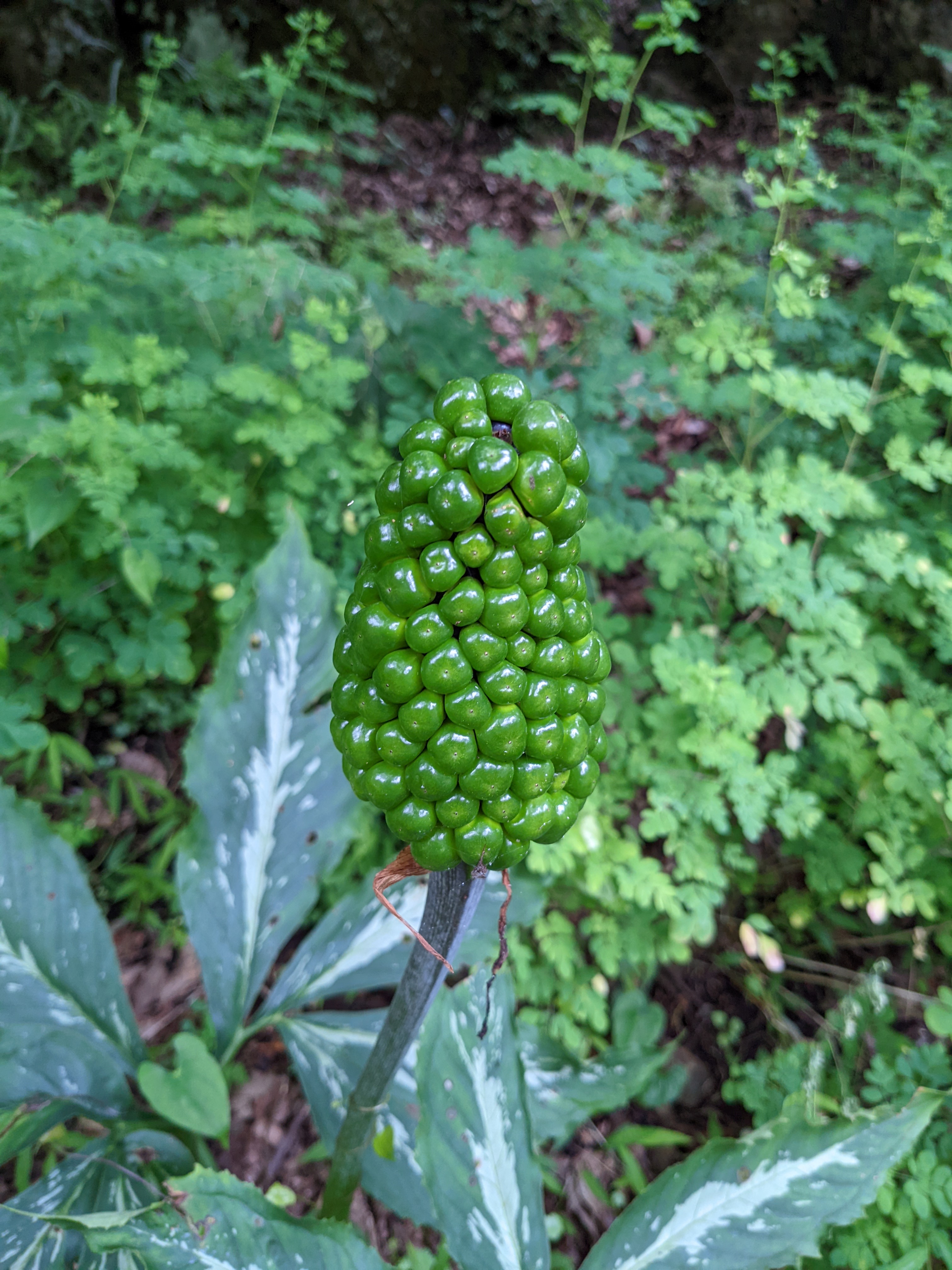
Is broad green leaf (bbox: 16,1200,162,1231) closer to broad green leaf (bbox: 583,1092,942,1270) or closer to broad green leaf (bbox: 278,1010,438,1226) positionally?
broad green leaf (bbox: 278,1010,438,1226)

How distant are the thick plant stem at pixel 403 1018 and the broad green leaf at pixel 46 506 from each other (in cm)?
165

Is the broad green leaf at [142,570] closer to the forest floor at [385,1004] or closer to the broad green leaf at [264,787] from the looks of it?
the broad green leaf at [264,787]

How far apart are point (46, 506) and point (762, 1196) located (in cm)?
246

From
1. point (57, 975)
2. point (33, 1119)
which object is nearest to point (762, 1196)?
point (33, 1119)

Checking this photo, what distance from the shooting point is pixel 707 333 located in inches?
95.6

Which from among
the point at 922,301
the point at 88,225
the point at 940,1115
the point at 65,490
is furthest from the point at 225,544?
the point at 940,1115

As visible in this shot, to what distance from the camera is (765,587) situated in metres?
2.29

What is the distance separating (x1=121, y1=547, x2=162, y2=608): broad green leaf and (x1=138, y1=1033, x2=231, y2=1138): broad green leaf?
1.18 m

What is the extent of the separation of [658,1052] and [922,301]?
253cm

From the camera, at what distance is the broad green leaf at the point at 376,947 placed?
5.90 ft

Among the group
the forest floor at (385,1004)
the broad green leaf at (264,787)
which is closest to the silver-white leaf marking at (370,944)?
the broad green leaf at (264,787)

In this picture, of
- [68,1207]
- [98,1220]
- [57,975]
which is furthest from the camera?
[57,975]

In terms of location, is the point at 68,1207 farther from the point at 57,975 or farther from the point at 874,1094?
the point at 874,1094

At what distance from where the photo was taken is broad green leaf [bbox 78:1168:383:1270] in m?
1.10
